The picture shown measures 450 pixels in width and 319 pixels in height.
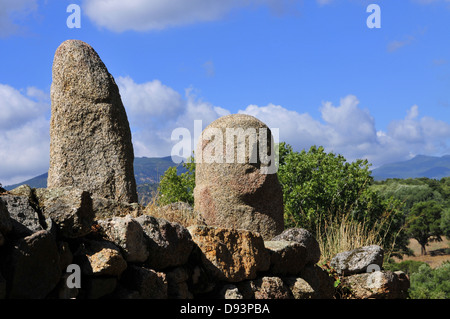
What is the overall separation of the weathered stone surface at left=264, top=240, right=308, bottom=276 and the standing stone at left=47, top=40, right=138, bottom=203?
2.92 m

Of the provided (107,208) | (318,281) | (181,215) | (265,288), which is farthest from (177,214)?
(265,288)

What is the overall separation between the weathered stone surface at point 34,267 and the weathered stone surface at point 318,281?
3.57 m

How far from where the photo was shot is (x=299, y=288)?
6148 mm

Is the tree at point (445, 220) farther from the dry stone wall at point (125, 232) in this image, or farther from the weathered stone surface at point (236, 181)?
the weathered stone surface at point (236, 181)

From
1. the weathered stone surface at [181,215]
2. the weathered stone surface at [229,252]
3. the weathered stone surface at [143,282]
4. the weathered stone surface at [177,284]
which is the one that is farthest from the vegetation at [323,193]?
the weathered stone surface at [143,282]

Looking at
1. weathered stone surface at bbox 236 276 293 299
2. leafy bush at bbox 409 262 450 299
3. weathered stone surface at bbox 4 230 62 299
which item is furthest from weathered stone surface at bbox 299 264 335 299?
leafy bush at bbox 409 262 450 299

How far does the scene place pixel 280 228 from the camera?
356 inches

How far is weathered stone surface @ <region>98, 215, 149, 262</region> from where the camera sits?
4398 mm

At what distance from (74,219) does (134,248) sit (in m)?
0.63

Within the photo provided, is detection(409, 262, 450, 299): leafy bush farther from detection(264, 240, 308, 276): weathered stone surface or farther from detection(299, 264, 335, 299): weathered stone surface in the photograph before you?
detection(264, 240, 308, 276): weathered stone surface

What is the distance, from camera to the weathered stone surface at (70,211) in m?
4.06

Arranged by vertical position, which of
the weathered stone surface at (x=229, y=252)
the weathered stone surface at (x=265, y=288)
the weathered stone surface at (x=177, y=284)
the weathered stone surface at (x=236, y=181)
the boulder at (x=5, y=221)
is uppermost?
the weathered stone surface at (x=236, y=181)

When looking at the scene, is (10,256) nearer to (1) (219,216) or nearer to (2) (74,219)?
(2) (74,219)
